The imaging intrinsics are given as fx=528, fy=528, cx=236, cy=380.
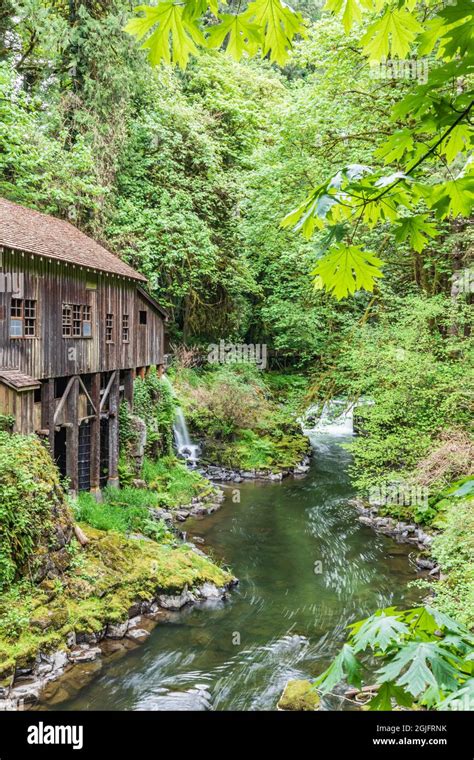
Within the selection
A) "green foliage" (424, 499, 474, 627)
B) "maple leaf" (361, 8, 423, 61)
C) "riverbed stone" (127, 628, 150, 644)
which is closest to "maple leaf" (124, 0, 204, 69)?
"maple leaf" (361, 8, 423, 61)

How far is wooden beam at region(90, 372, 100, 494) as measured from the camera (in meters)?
16.7

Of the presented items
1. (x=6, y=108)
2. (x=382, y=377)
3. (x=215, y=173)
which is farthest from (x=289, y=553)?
(x=215, y=173)

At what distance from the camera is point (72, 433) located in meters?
15.6

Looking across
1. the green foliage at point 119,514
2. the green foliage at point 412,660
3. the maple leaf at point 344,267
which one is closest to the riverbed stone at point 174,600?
the green foliage at point 119,514

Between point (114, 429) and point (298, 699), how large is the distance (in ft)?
36.9

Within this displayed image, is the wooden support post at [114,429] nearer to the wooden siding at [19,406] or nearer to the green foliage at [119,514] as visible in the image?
the green foliage at [119,514]

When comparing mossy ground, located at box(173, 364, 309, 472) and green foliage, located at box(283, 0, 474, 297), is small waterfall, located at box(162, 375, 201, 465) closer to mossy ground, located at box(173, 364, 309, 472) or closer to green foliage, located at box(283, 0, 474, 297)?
mossy ground, located at box(173, 364, 309, 472)

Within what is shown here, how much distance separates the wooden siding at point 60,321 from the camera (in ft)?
42.2

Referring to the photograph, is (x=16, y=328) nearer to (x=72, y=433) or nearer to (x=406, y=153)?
(x=72, y=433)

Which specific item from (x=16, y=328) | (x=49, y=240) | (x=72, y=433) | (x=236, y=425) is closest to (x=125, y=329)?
(x=72, y=433)

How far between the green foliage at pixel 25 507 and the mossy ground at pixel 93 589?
0.54 meters

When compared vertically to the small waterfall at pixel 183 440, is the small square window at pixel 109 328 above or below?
above

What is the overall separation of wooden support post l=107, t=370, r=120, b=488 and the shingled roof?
3820mm
